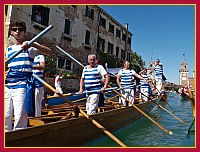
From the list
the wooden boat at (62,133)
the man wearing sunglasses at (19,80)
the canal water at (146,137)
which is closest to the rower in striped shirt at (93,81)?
the wooden boat at (62,133)

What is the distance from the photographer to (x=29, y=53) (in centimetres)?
222

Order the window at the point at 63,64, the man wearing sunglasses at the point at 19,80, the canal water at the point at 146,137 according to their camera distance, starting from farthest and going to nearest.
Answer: the window at the point at 63,64
the canal water at the point at 146,137
the man wearing sunglasses at the point at 19,80

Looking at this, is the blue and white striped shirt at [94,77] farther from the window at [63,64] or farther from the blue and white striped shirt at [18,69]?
the window at [63,64]

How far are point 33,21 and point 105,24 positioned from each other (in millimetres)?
7226

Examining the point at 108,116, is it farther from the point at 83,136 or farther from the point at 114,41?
the point at 114,41

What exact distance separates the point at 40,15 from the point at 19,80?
26.9ft

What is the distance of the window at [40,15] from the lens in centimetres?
922

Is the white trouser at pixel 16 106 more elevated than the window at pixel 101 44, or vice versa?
the window at pixel 101 44

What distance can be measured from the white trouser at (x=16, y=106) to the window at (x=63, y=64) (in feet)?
27.8

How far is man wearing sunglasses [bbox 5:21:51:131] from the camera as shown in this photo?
214cm

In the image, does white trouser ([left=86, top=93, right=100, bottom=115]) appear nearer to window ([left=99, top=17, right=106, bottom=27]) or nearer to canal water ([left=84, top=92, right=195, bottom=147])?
canal water ([left=84, top=92, right=195, bottom=147])

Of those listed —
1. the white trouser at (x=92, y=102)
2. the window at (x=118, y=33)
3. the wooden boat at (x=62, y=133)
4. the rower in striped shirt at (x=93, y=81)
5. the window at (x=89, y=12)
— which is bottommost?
the wooden boat at (x=62, y=133)

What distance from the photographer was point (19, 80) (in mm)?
2168

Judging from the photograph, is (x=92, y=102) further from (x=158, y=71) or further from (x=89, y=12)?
(x=89, y=12)
